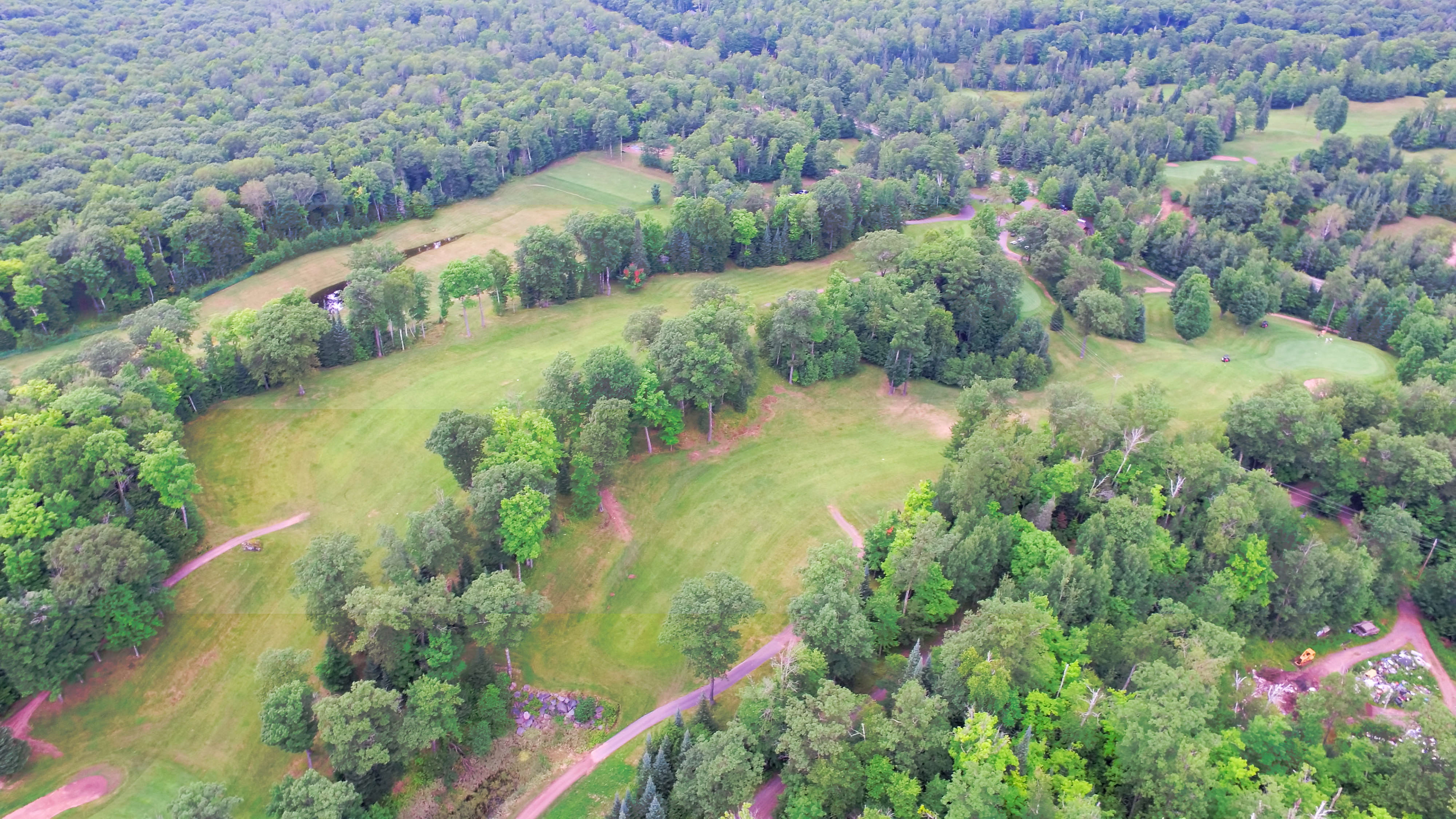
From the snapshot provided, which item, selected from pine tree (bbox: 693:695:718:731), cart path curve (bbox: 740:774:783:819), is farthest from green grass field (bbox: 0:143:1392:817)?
cart path curve (bbox: 740:774:783:819)

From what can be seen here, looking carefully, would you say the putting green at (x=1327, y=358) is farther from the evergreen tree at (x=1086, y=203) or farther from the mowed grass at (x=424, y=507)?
the mowed grass at (x=424, y=507)

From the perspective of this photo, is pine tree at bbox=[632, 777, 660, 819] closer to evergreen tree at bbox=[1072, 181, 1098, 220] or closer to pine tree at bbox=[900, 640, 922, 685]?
pine tree at bbox=[900, 640, 922, 685]

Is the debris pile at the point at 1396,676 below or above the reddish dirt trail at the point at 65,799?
below

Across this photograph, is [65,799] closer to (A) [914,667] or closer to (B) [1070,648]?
(A) [914,667]

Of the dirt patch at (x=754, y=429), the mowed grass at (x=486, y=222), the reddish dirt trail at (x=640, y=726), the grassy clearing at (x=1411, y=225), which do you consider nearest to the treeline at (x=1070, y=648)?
the reddish dirt trail at (x=640, y=726)

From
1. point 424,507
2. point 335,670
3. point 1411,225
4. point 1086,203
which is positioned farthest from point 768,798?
point 1411,225
